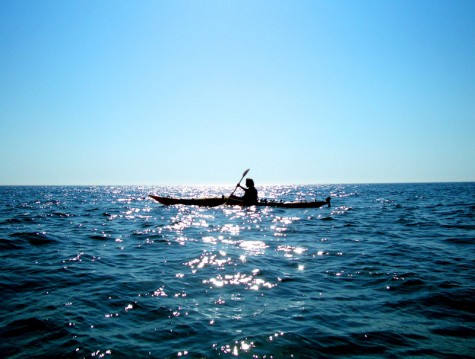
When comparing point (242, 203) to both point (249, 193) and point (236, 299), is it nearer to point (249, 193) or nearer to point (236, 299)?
point (249, 193)

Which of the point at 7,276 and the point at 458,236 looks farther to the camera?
the point at 458,236

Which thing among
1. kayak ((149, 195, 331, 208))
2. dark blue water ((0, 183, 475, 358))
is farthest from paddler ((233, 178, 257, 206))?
dark blue water ((0, 183, 475, 358))

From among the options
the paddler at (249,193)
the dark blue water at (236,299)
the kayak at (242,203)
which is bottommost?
the dark blue water at (236,299)

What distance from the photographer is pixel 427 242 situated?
12898 millimetres

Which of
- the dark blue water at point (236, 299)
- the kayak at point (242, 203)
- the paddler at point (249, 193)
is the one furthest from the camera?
the kayak at point (242, 203)

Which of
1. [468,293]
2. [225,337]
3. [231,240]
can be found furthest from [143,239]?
[468,293]

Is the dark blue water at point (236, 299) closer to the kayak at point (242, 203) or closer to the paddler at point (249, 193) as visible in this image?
the paddler at point (249, 193)

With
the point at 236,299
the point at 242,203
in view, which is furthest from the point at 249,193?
the point at 236,299

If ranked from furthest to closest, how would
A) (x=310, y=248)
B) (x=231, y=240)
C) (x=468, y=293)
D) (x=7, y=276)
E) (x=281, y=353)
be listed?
(x=231, y=240), (x=310, y=248), (x=7, y=276), (x=468, y=293), (x=281, y=353)

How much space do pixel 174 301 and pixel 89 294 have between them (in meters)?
1.83

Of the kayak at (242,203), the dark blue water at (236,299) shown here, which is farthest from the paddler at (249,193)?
the dark blue water at (236,299)

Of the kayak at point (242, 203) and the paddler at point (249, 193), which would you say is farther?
the kayak at point (242, 203)

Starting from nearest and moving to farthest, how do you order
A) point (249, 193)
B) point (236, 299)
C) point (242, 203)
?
1. point (236, 299)
2. point (249, 193)
3. point (242, 203)

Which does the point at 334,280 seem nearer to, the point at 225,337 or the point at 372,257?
the point at 372,257
